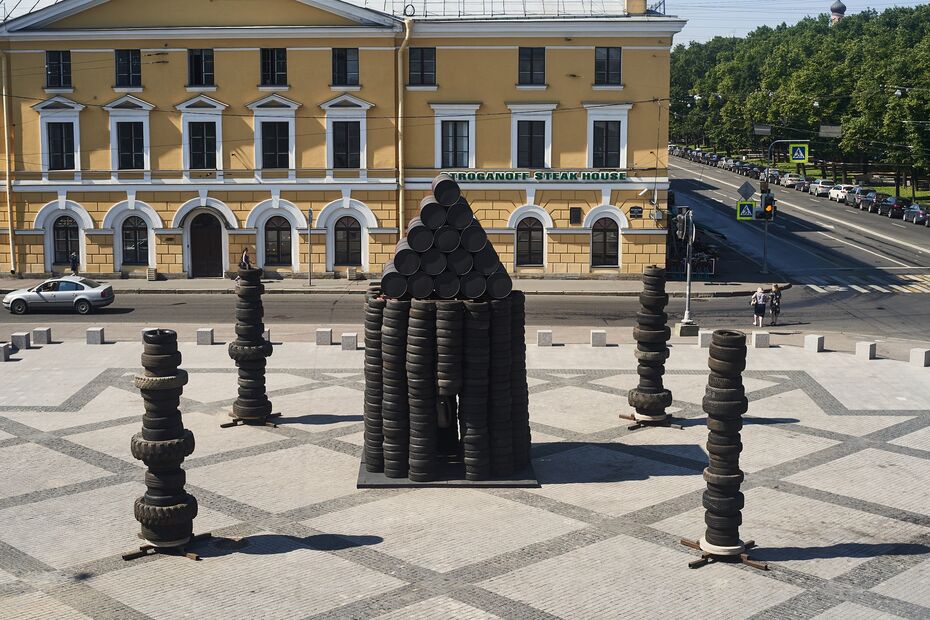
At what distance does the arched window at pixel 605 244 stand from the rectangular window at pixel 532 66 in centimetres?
677

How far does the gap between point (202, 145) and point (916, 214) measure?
45904 mm

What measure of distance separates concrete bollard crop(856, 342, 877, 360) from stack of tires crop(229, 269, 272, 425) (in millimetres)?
17323

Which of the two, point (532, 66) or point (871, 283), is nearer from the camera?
point (532, 66)

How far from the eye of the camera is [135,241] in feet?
168

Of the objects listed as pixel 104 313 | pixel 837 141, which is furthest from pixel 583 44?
pixel 837 141

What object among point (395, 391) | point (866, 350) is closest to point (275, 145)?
point (866, 350)

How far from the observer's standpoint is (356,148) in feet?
164

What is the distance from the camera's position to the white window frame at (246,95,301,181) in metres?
49.5

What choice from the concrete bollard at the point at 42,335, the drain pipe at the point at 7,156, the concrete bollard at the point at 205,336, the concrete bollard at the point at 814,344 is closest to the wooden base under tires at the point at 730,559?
the concrete bollard at the point at 814,344

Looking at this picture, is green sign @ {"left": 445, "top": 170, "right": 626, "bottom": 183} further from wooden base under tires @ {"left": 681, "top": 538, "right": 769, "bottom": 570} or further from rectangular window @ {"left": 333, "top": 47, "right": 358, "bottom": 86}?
wooden base under tires @ {"left": 681, "top": 538, "right": 769, "bottom": 570}

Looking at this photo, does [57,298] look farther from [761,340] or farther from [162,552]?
[162,552]

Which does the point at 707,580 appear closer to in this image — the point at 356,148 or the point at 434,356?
the point at 434,356

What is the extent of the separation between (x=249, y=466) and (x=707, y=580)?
9518mm

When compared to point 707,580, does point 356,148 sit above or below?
above
